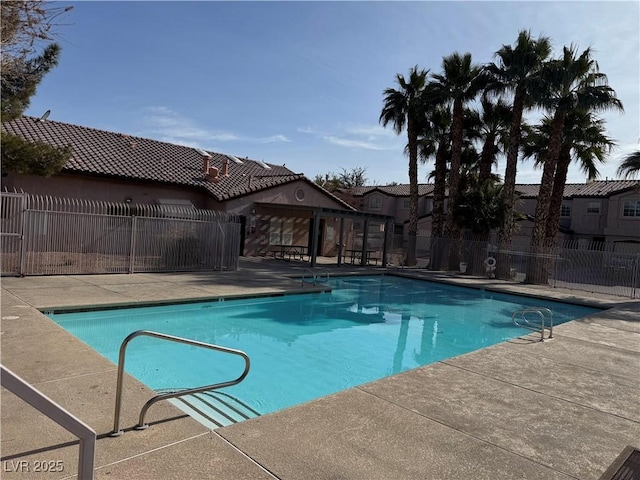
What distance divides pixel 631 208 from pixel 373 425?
37.9 m

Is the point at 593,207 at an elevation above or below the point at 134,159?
above

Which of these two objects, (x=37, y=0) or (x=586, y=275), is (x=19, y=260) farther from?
(x=586, y=275)

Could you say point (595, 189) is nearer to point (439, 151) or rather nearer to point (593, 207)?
point (593, 207)

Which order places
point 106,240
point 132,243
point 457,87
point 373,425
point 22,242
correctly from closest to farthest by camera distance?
1. point 373,425
2. point 22,242
3. point 106,240
4. point 132,243
5. point 457,87

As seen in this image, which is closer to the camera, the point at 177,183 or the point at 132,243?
the point at 132,243

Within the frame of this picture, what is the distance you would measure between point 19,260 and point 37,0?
1069 cm

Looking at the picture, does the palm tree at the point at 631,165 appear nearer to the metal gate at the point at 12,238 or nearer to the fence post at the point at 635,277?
the fence post at the point at 635,277

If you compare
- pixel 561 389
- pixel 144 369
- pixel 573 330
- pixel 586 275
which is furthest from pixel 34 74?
pixel 586 275

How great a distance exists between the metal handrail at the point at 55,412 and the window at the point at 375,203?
44594 mm

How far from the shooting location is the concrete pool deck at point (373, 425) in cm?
380

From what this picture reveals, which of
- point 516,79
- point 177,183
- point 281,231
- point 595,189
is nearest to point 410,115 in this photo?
point 516,79

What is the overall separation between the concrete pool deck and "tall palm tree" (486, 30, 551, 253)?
16090 millimetres

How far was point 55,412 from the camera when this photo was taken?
2137mm

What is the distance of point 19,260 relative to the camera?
1321cm
